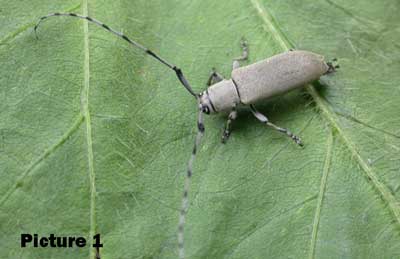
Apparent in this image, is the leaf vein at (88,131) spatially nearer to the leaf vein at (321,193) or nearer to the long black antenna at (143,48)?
the long black antenna at (143,48)

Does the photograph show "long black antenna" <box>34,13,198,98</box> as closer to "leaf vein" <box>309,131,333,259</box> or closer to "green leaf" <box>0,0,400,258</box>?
"green leaf" <box>0,0,400,258</box>

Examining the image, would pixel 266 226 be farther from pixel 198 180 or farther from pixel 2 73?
pixel 2 73

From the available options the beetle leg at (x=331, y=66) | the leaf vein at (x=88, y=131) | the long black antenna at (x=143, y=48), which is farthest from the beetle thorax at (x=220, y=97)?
the leaf vein at (x=88, y=131)

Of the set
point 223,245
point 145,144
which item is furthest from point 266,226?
point 145,144

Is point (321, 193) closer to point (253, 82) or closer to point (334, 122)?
point (334, 122)

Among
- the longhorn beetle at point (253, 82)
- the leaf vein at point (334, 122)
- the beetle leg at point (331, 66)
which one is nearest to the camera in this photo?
the leaf vein at point (334, 122)

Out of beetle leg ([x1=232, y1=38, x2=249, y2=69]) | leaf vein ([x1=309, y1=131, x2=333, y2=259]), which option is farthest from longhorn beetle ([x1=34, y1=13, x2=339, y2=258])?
leaf vein ([x1=309, y1=131, x2=333, y2=259])
